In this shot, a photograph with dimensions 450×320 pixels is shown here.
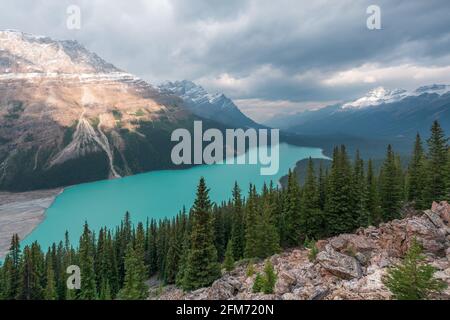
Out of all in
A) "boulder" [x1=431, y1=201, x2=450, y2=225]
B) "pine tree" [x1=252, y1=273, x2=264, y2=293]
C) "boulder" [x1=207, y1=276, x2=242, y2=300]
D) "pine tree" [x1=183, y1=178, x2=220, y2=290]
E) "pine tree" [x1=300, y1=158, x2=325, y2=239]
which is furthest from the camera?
"pine tree" [x1=300, y1=158, x2=325, y2=239]

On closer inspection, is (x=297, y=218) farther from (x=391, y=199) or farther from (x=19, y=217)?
(x=19, y=217)

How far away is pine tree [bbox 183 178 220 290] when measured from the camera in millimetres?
25609

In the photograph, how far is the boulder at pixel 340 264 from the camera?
17391 mm

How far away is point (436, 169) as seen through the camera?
38594 mm

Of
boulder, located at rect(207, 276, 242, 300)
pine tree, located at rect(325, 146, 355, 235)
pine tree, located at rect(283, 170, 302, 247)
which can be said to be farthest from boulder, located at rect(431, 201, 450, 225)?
pine tree, located at rect(283, 170, 302, 247)

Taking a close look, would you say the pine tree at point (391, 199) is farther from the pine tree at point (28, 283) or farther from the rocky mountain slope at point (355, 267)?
the pine tree at point (28, 283)

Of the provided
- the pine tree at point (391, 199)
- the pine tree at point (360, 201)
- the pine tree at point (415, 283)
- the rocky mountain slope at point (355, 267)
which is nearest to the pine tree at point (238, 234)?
the pine tree at point (360, 201)

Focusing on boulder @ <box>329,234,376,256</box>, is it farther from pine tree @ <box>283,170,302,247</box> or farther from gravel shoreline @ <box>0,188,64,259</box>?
gravel shoreline @ <box>0,188,64,259</box>

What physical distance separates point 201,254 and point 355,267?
1278cm

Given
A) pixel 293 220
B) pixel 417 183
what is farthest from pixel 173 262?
pixel 417 183

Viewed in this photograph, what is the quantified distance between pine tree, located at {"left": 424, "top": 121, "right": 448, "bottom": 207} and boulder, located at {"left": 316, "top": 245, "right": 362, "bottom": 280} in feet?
77.4
